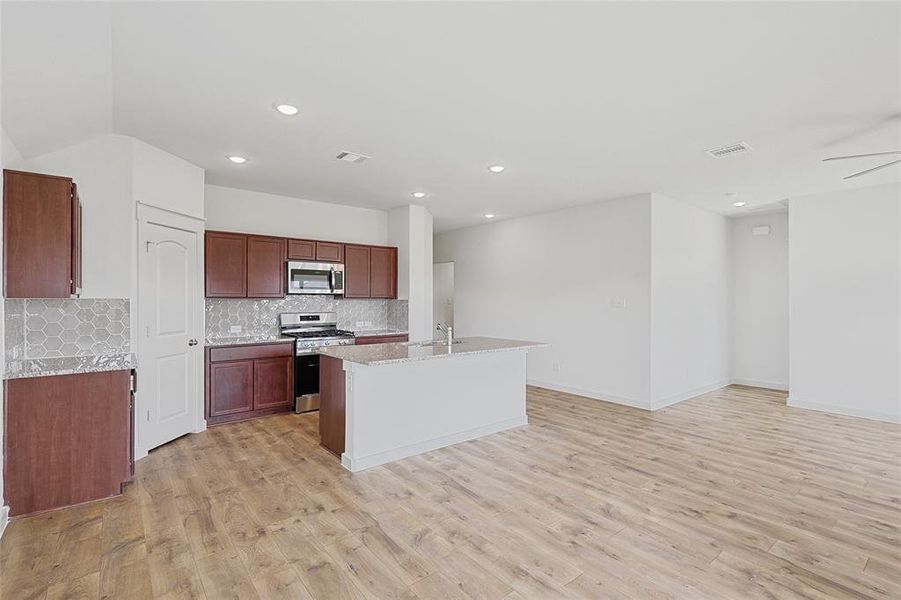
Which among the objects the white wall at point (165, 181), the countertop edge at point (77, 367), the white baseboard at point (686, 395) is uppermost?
the white wall at point (165, 181)

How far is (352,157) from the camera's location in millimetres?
4125

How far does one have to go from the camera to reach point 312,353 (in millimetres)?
5270

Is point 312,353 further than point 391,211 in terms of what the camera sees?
No

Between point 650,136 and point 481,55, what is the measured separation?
1873 millimetres

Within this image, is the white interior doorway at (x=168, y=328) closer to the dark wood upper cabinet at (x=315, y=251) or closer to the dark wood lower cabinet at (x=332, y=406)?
the dark wood upper cabinet at (x=315, y=251)

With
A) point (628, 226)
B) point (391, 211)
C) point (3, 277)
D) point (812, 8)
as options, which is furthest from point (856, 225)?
point (3, 277)

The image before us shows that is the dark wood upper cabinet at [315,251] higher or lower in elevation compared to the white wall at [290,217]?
lower

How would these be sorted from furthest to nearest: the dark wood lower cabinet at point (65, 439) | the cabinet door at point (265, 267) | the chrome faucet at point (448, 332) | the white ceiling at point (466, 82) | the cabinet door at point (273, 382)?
the cabinet door at point (265, 267) → the cabinet door at point (273, 382) → the chrome faucet at point (448, 332) → the dark wood lower cabinet at point (65, 439) → the white ceiling at point (466, 82)

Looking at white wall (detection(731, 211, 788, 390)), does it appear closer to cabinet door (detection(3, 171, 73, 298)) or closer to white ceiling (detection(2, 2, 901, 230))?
white ceiling (detection(2, 2, 901, 230))

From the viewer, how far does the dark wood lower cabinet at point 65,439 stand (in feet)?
8.78

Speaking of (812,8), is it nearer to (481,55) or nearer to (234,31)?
(481,55)

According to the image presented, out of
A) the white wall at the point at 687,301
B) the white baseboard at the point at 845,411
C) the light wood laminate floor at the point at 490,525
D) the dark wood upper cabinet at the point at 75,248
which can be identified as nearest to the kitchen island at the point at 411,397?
the light wood laminate floor at the point at 490,525

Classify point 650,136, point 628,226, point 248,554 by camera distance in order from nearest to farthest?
1. point 248,554
2. point 650,136
3. point 628,226

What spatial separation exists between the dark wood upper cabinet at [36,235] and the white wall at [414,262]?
3.87 meters
